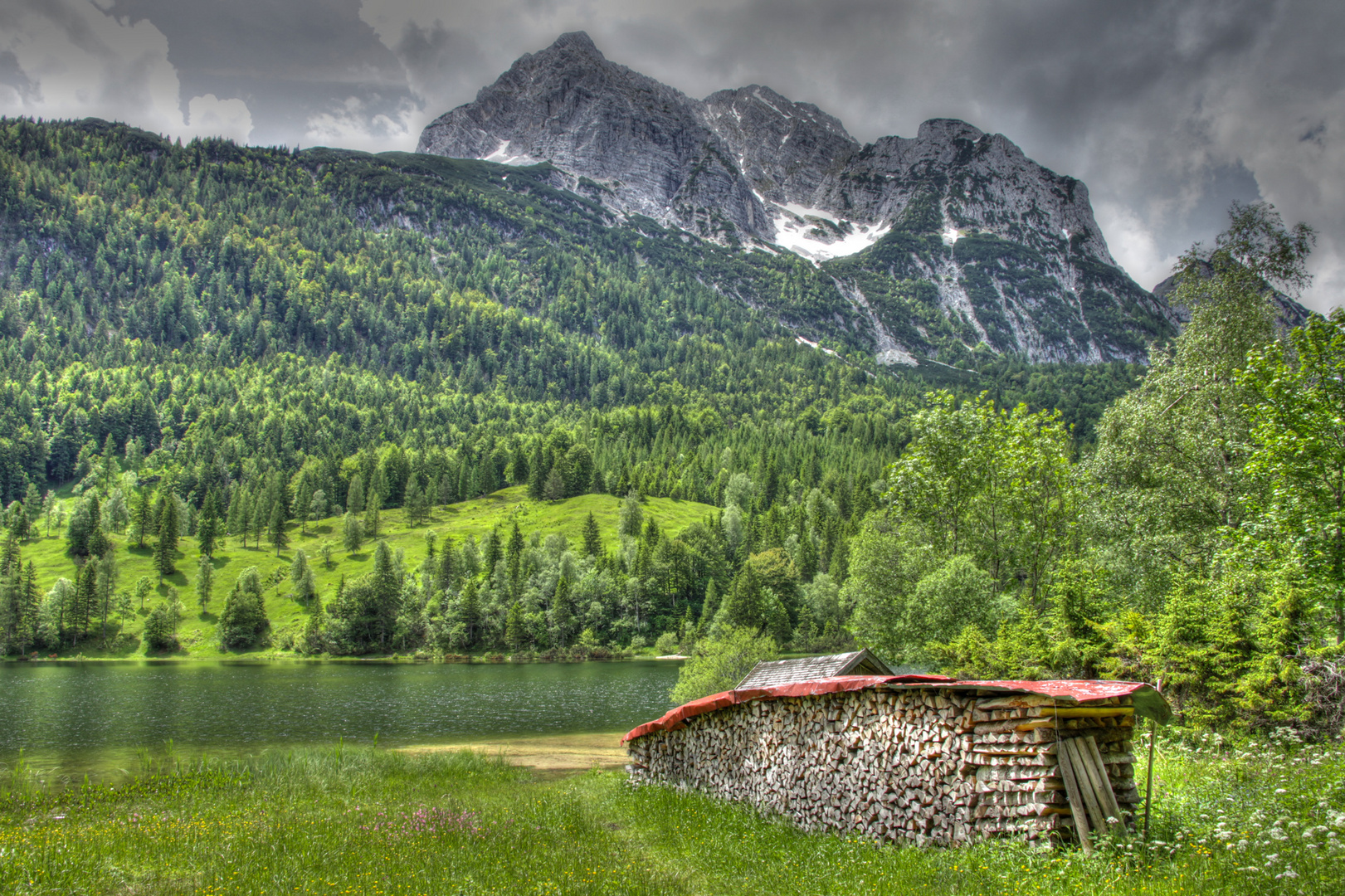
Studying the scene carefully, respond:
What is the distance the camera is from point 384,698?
60.0 m

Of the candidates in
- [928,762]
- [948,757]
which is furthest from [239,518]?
[948,757]

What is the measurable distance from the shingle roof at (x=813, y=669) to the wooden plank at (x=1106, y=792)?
7.99 m

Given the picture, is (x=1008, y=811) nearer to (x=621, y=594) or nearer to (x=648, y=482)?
(x=621, y=594)

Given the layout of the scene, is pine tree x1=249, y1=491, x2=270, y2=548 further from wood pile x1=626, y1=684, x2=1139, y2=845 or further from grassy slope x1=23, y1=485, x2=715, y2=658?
wood pile x1=626, y1=684, x2=1139, y2=845

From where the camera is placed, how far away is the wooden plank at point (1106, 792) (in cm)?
917

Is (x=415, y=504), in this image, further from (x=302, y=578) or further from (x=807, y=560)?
(x=807, y=560)

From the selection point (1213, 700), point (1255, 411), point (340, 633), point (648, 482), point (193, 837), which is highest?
point (648, 482)

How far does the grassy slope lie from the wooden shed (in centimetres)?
11756

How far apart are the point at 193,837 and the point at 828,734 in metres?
12.9

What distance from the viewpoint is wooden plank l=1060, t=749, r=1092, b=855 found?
8930mm

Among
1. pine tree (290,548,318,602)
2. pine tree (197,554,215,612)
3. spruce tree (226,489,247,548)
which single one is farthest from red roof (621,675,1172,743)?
spruce tree (226,489,247,548)

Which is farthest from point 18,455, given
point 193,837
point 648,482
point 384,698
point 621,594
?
point 193,837

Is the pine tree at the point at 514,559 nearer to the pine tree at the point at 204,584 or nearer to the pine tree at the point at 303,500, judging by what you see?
the pine tree at the point at 204,584

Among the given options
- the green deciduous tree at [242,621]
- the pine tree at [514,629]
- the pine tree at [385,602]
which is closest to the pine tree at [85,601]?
the green deciduous tree at [242,621]
